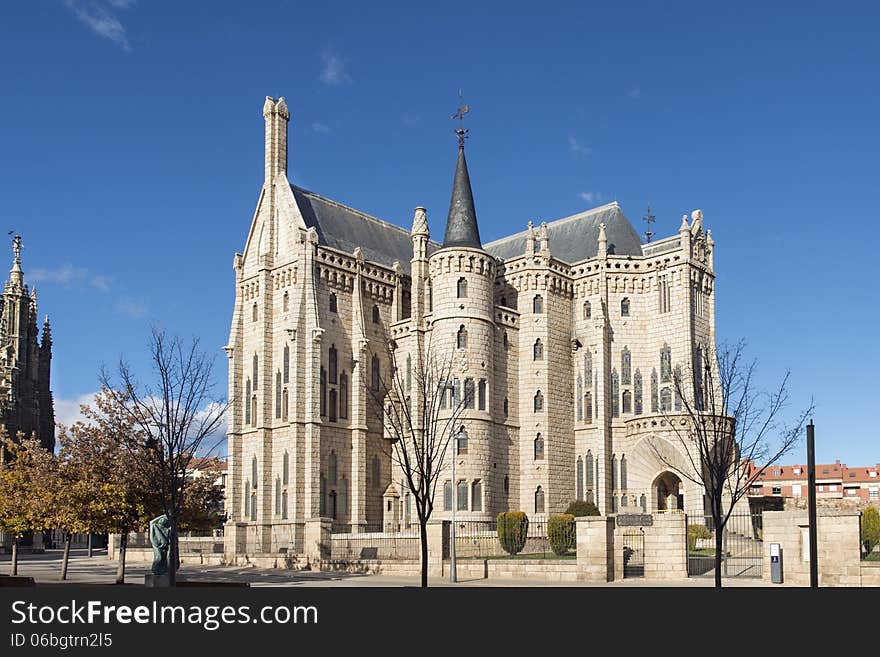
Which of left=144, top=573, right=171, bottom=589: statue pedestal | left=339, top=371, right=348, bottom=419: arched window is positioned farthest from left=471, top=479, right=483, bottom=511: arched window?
left=144, top=573, right=171, bottom=589: statue pedestal

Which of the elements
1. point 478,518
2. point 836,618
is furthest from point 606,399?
point 836,618

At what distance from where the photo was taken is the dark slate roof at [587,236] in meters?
61.6

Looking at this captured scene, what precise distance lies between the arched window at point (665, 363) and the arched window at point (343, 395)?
1758cm

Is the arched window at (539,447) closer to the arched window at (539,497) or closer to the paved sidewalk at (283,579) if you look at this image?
the arched window at (539,497)

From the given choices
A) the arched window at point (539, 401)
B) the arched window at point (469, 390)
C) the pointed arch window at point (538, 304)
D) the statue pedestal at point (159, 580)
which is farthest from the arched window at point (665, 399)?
the statue pedestal at point (159, 580)

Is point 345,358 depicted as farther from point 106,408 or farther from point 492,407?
point 106,408

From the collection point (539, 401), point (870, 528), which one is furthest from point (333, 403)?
point (870, 528)

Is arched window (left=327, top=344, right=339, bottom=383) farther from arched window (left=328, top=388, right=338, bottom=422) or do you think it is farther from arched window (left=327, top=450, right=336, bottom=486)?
arched window (left=327, top=450, right=336, bottom=486)

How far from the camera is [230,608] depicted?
14.5m

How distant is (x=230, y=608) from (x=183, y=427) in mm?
18525

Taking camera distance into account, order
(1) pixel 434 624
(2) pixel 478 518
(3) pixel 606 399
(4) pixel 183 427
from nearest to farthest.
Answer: (1) pixel 434 624, (4) pixel 183 427, (2) pixel 478 518, (3) pixel 606 399

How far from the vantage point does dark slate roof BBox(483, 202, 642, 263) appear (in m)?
61.6

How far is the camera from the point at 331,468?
55.4 m

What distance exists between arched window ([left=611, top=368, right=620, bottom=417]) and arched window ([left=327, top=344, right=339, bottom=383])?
15669mm
